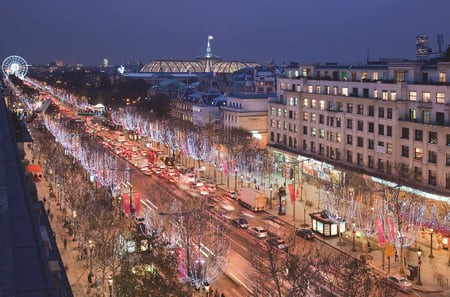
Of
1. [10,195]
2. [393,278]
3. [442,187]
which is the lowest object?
[393,278]

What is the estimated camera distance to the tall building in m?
50.6

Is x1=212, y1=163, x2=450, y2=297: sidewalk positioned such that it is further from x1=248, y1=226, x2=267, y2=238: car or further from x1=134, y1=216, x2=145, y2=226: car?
x1=134, y1=216, x2=145, y2=226: car

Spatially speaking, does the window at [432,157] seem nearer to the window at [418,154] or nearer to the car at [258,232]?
the window at [418,154]

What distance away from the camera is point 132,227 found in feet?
144

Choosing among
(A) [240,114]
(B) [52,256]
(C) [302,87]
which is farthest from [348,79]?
(B) [52,256]

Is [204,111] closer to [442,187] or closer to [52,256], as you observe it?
[442,187]

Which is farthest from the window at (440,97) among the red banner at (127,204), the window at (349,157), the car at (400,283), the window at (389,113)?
the red banner at (127,204)

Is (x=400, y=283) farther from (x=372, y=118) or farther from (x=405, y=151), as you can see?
(x=372, y=118)

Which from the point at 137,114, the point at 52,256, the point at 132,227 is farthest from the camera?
the point at 137,114

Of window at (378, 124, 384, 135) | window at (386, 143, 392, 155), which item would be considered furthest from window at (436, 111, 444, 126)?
window at (378, 124, 384, 135)

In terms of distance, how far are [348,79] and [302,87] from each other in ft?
32.4

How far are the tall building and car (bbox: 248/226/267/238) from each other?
53.5ft

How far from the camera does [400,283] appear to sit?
3434cm

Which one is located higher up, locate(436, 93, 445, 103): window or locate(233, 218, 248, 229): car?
locate(436, 93, 445, 103): window
